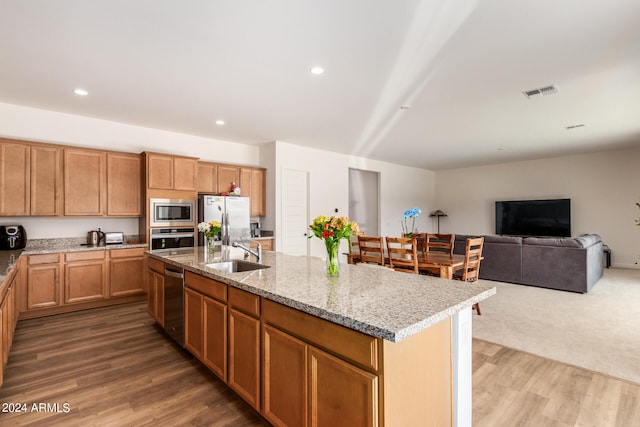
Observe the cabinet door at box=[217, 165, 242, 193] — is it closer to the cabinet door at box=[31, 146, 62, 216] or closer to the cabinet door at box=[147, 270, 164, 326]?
the cabinet door at box=[31, 146, 62, 216]

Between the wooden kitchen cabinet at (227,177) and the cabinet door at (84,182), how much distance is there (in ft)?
5.73

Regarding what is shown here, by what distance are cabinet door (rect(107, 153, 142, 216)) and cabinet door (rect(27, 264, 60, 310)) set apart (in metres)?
1.01

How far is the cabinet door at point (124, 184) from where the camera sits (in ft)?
15.2

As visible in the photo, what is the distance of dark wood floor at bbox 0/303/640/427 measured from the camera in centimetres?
202

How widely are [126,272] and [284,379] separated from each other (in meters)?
3.82

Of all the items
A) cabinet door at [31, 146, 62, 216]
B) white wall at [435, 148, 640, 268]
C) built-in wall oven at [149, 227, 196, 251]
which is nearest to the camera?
cabinet door at [31, 146, 62, 216]

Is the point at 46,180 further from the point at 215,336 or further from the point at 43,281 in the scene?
the point at 215,336

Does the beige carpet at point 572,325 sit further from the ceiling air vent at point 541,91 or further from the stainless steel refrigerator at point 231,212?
the stainless steel refrigerator at point 231,212

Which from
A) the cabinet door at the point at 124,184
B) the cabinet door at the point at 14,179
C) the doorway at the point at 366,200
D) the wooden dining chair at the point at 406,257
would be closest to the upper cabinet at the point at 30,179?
the cabinet door at the point at 14,179

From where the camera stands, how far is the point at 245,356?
2.00 meters

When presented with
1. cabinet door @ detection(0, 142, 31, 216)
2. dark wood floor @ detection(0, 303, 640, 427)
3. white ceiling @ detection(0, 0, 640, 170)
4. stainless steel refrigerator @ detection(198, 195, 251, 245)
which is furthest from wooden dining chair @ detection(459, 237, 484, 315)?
cabinet door @ detection(0, 142, 31, 216)

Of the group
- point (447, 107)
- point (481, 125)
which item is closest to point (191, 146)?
point (447, 107)

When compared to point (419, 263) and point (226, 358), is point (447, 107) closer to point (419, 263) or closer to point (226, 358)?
point (419, 263)

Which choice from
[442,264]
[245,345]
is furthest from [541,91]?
[245,345]
